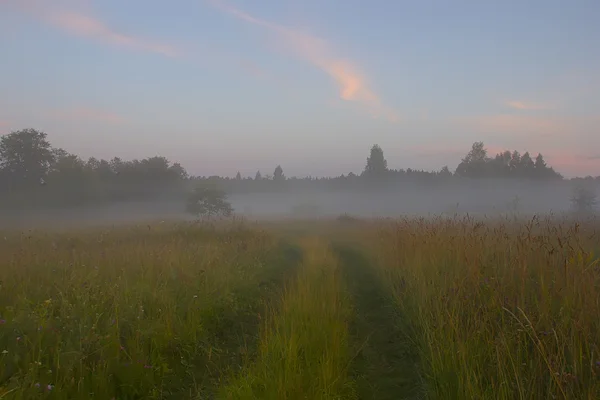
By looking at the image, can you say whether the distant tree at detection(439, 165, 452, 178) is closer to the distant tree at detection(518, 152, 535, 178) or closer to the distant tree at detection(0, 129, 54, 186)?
the distant tree at detection(518, 152, 535, 178)

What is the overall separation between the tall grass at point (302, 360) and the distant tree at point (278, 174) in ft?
427

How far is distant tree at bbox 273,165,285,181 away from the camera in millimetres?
135650

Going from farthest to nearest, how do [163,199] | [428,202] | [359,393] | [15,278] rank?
[428,202] → [163,199] → [15,278] → [359,393]

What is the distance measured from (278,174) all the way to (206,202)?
98286mm

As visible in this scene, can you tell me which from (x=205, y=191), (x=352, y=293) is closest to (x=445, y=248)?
(x=352, y=293)

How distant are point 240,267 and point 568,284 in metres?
7.50

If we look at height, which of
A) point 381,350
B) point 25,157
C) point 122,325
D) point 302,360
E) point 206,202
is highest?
point 25,157

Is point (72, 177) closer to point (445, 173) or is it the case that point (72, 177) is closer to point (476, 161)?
point (476, 161)

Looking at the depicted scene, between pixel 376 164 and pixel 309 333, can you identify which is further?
pixel 376 164

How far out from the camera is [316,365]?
12.4 ft

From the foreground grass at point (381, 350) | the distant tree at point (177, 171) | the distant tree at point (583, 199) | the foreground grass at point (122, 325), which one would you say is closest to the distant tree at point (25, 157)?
the distant tree at point (177, 171)

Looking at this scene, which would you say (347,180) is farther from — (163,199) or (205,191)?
(205,191)

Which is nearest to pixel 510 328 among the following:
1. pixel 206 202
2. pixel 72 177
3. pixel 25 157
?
pixel 206 202

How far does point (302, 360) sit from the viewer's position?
402 centimetres
